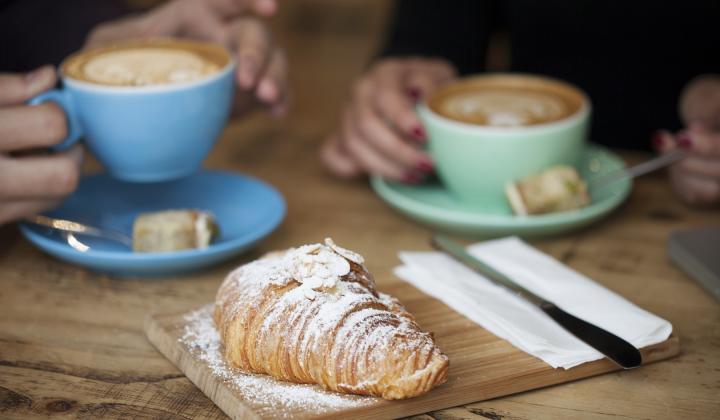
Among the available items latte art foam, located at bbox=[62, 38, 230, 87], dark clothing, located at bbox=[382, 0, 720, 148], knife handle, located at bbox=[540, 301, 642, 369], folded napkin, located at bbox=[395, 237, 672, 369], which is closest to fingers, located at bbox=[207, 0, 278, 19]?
latte art foam, located at bbox=[62, 38, 230, 87]

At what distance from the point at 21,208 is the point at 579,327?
0.74 meters

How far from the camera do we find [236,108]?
1497mm

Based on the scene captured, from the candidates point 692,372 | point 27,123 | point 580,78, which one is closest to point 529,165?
point 692,372

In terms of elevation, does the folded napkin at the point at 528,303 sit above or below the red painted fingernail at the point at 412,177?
above

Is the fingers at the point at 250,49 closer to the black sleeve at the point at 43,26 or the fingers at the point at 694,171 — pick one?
the black sleeve at the point at 43,26

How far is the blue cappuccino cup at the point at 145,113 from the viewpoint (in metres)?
1.07

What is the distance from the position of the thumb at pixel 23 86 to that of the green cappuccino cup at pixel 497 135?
569 millimetres

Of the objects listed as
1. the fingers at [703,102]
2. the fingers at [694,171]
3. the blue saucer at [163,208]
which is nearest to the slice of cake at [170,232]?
the blue saucer at [163,208]

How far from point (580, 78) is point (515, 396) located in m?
1.11

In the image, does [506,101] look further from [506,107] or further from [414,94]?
[414,94]

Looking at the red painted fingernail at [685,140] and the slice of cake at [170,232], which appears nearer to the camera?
the slice of cake at [170,232]

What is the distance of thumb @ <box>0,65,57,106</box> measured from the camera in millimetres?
1109

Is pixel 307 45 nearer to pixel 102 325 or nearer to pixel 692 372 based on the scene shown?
pixel 102 325

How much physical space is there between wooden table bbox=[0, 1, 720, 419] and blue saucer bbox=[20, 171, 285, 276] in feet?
0.13
